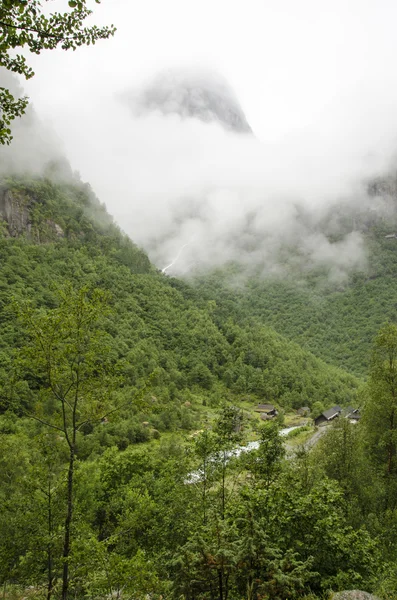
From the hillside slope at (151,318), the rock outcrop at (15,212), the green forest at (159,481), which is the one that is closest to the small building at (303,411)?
the hillside slope at (151,318)

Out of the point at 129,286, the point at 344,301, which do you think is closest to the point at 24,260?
the point at 129,286

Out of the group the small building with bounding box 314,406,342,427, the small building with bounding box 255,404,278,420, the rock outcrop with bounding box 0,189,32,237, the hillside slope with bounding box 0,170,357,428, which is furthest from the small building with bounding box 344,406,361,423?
the rock outcrop with bounding box 0,189,32,237

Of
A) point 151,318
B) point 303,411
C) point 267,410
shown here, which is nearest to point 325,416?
point 267,410

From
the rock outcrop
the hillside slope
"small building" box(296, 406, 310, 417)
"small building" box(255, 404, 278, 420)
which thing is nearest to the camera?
the hillside slope

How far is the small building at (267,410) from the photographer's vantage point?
72.8 meters

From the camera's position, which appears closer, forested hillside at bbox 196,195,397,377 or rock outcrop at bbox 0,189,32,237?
rock outcrop at bbox 0,189,32,237

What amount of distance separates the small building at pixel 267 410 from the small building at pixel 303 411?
7.25m

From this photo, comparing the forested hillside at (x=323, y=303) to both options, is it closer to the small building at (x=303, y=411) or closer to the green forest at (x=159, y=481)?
the small building at (x=303, y=411)

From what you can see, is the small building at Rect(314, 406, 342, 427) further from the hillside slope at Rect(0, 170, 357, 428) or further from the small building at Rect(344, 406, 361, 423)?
the hillside slope at Rect(0, 170, 357, 428)

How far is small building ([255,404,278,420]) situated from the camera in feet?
239

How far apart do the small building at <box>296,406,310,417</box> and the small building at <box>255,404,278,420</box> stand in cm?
725

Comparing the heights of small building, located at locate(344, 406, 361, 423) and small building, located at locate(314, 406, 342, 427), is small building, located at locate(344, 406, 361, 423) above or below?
below

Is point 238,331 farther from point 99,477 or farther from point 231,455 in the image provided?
point 231,455

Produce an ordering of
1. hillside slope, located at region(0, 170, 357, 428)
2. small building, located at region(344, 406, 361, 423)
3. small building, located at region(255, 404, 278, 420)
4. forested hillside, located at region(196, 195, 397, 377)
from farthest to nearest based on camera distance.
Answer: forested hillside, located at region(196, 195, 397, 377) → small building, located at region(255, 404, 278, 420) → hillside slope, located at region(0, 170, 357, 428) → small building, located at region(344, 406, 361, 423)
